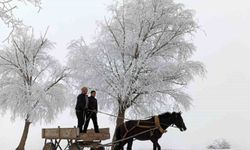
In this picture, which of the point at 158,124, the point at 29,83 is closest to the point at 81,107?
the point at 158,124

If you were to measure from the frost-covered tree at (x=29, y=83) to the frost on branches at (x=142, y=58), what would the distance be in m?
4.51

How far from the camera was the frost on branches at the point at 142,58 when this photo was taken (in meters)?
22.2

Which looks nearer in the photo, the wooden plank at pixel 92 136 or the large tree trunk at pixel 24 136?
the wooden plank at pixel 92 136

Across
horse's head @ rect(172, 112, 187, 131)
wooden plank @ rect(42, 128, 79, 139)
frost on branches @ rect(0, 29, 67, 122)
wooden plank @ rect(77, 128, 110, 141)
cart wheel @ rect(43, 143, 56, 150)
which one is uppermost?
frost on branches @ rect(0, 29, 67, 122)

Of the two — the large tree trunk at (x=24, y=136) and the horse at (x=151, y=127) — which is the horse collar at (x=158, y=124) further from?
the large tree trunk at (x=24, y=136)

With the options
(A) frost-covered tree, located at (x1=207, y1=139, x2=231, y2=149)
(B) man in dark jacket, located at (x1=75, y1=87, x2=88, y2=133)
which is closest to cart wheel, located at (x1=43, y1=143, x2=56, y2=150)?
(B) man in dark jacket, located at (x1=75, y1=87, x2=88, y2=133)

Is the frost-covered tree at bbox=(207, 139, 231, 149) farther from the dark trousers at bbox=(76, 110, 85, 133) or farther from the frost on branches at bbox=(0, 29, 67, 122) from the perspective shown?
the dark trousers at bbox=(76, 110, 85, 133)

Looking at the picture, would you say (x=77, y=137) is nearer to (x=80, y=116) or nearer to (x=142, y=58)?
(x=80, y=116)

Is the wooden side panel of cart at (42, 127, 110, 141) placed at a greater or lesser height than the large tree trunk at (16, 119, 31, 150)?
lesser

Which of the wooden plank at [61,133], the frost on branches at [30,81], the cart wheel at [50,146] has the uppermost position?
the frost on branches at [30,81]

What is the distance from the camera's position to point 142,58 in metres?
21.9

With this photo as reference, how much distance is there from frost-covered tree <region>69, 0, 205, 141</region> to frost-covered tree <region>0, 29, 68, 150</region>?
14.8 ft

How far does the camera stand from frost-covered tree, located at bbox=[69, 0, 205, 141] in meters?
22.2

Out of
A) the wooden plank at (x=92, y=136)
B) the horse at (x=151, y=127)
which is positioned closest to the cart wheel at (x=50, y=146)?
the wooden plank at (x=92, y=136)
